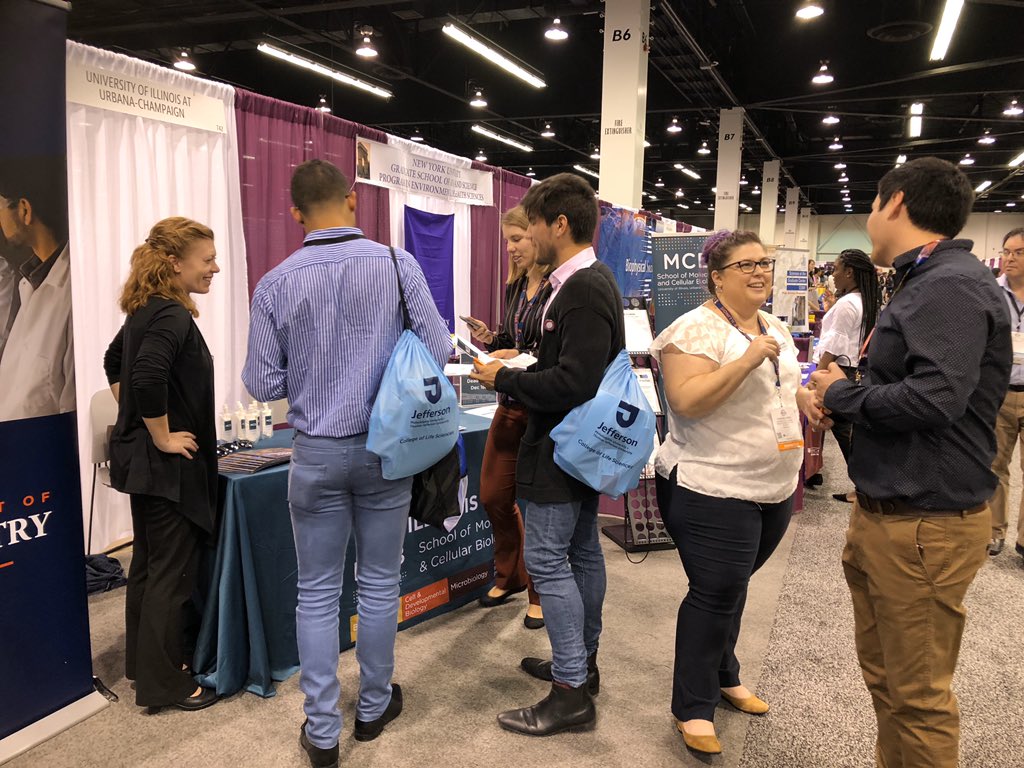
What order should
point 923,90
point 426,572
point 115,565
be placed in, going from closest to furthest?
point 426,572 → point 115,565 → point 923,90

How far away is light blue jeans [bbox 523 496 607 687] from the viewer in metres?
1.88

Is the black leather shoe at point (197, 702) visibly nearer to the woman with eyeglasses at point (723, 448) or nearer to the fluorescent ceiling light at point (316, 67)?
the woman with eyeglasses at point (723, 448)

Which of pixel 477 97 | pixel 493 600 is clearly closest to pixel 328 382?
pixel 493 600

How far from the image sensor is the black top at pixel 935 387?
4.20ft

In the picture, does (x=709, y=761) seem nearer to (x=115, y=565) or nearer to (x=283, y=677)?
(x=283, y=677)

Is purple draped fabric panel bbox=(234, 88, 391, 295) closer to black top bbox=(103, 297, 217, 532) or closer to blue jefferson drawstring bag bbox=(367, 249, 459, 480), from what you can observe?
black top bbox=(103, 297, 217, 532)

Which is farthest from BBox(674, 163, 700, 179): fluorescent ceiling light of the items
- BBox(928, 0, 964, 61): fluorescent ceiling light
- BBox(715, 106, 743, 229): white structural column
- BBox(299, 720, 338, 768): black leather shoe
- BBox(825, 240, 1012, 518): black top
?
BBox(299, 720, 338, 768): black leather shoe

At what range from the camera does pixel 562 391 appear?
175cm

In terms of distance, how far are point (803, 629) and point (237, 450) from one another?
92.9 inches

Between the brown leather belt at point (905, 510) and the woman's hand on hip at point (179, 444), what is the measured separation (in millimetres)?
1819

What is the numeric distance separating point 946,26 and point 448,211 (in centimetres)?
557

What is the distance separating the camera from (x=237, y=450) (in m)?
2.57

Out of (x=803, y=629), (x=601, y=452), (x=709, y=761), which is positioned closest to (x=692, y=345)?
(x=601, y=452)

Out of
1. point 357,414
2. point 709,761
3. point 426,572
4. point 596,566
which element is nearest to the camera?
point 357,414
